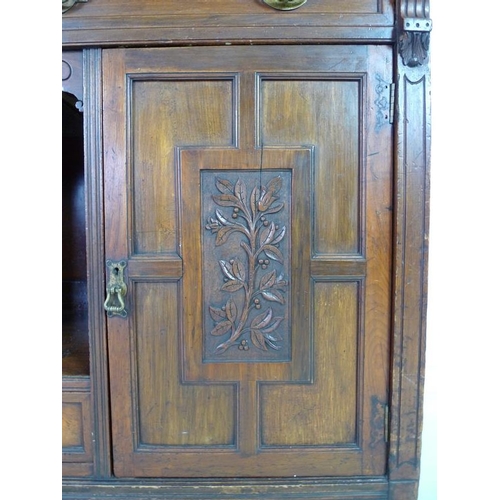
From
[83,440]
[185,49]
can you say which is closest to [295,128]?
[185,49]

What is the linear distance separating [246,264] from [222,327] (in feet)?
0.56

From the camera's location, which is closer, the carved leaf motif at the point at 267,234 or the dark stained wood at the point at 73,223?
the carved leaf motif at the point at 267,234

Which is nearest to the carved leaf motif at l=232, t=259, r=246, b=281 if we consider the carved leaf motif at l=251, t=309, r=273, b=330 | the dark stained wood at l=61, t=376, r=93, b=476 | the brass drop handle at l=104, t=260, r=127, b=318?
the carved leaf motif at l=251, t=309, r=273, b=330

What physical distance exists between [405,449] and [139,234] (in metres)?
0.86

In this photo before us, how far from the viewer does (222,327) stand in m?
0.93

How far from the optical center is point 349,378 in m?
0.93

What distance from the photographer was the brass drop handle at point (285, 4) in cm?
88

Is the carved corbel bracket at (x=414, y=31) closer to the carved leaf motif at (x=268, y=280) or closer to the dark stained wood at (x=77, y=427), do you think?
the carved leaf motif at (x=268, y=280)

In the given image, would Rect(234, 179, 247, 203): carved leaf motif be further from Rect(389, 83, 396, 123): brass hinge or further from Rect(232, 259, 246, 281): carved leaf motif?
Rect(389, 83, 396, 123): brass hinge

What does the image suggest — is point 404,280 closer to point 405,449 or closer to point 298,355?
point 298,355

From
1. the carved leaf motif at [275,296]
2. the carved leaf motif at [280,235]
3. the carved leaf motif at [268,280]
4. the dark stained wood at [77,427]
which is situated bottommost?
the dark stained wood at [77,427]

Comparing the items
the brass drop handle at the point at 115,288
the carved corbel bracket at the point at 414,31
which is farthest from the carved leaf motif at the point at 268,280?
the carved corbel bracket at the point at 414,31

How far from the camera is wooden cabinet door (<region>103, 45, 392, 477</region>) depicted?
2.97ft

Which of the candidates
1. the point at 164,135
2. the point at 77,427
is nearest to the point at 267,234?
the point at 164,135
